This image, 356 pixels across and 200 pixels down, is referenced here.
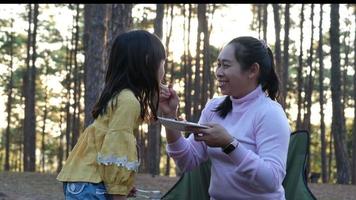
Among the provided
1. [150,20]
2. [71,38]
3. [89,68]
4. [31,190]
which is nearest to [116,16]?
[89,68]

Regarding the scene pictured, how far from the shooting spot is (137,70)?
Result: 91.7 inches

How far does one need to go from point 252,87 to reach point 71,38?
21.0 m

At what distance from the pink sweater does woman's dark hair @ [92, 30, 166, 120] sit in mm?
329

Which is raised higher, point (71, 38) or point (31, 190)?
point (71, 38)

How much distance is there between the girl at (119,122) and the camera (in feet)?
7.25

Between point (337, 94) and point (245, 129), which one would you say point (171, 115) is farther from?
point (337, 94)

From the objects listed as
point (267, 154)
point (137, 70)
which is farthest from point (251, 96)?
point (137, 70)

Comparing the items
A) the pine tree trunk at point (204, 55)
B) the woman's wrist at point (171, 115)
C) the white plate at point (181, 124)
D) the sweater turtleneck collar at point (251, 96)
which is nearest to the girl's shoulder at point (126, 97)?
the white plate at point (181, 124)

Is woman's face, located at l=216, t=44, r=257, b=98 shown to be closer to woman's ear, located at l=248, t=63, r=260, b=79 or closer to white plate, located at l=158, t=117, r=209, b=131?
woman's ear, located at l=248, t=63, r=260, b=79

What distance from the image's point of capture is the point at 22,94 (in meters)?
25.0

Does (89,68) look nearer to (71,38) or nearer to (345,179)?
(345,179)

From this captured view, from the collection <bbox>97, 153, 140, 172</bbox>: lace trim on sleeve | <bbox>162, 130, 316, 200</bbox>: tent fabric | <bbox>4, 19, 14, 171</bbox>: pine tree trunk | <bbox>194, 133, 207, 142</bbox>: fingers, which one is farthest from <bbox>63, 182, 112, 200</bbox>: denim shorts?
<bbox>4, 19, 14, 171</bbox>: pine tree trunk

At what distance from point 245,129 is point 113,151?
60cm

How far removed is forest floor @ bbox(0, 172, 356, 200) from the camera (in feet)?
26.8
